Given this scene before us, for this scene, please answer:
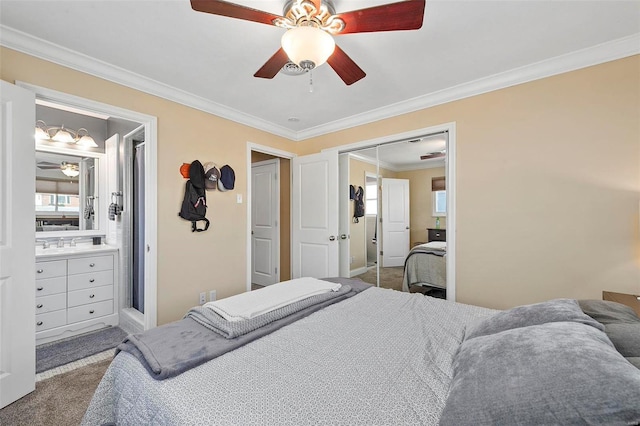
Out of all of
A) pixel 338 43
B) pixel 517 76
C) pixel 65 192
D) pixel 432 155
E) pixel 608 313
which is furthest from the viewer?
pixel 65 192

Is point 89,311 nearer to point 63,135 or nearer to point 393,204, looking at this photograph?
point 63,135

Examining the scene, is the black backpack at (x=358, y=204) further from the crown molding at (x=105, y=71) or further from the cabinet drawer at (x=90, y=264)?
the cabinet drawer at (x=90, y=264)

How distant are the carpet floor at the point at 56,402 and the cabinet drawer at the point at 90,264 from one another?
1159mm

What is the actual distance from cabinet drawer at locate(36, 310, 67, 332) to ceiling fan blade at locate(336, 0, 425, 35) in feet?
12.1

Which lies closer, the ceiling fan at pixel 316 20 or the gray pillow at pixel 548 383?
the gray pillow at pixel 548 383

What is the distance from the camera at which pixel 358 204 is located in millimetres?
3793

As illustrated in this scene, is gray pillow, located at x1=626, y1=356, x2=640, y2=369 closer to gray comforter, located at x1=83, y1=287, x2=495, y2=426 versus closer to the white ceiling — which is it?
gray comforter, located at x1=83, y1=287, x2=495, y2=426

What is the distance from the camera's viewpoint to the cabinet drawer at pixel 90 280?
115 inches

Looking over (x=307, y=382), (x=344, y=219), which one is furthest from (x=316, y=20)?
(x=344, y=219)

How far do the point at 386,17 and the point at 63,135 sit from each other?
3.96 meters

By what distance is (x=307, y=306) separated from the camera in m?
1.77

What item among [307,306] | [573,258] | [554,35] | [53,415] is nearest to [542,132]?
[554,35]

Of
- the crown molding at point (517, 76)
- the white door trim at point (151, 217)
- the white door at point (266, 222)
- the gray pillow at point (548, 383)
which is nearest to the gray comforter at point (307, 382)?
the gray pillow at point (548, 383)

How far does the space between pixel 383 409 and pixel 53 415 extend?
2.17 meters
